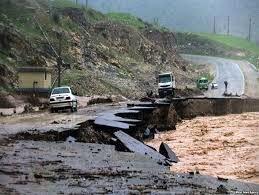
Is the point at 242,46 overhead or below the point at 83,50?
below

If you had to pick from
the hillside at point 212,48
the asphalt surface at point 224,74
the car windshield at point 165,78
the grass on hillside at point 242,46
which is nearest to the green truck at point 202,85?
the asphalt surface at point 224,74

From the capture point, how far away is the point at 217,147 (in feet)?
91.2

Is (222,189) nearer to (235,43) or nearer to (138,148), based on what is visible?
(138,148)

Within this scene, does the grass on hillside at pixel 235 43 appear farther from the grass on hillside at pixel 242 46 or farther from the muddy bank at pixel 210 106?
the muddy bank at pixel 210 106

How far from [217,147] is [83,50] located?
5357 centimetres

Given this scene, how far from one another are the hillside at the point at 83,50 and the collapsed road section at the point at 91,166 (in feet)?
115

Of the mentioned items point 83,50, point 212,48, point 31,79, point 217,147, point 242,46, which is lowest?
point 217,147

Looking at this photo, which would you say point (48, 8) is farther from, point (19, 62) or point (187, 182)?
point (187, 182)

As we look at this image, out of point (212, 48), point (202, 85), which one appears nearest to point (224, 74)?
point (202, 85)

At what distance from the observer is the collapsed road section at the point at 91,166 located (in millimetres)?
11938

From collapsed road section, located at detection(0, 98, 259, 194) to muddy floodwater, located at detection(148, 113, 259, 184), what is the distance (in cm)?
166

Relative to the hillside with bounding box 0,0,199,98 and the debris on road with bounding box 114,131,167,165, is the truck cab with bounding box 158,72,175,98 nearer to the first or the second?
the hillside with bounding box 0,0,199,98

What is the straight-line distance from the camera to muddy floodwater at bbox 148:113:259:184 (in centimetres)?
1927

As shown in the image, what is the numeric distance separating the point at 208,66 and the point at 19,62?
6624cm
